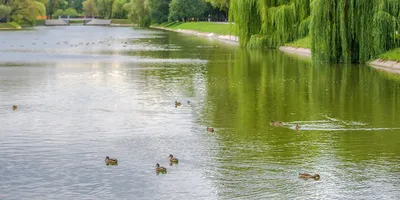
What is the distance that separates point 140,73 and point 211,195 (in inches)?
1157

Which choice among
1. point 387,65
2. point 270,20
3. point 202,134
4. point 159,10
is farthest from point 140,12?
point 202,134

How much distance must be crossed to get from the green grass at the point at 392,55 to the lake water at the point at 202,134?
1.42m

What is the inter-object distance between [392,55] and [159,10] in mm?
114959

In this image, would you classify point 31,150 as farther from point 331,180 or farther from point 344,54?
point 344,54

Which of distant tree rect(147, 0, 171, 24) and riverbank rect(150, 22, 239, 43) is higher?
distant tree rect(147, 0, 171, 24)

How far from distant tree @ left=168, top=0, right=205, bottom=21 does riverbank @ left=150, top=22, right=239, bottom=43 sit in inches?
74.9

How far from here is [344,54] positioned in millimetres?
46750

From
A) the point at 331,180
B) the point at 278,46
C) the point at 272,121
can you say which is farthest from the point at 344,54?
the point at 331,180

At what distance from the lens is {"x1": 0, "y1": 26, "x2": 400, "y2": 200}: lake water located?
17.9 meters

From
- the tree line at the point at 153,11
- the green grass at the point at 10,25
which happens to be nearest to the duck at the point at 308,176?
the tree line at the point at 153,11

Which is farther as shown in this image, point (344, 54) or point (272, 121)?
point (344, 54)

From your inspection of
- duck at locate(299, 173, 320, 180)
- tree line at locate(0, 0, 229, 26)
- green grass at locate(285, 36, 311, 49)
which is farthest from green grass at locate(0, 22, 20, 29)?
duck at locate(299, 173, 320, 180)

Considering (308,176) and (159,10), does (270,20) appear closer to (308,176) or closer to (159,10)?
(308,176)

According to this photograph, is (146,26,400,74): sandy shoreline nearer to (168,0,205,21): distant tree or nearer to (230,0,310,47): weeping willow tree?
(230,0,310,47): weeping willow tree
